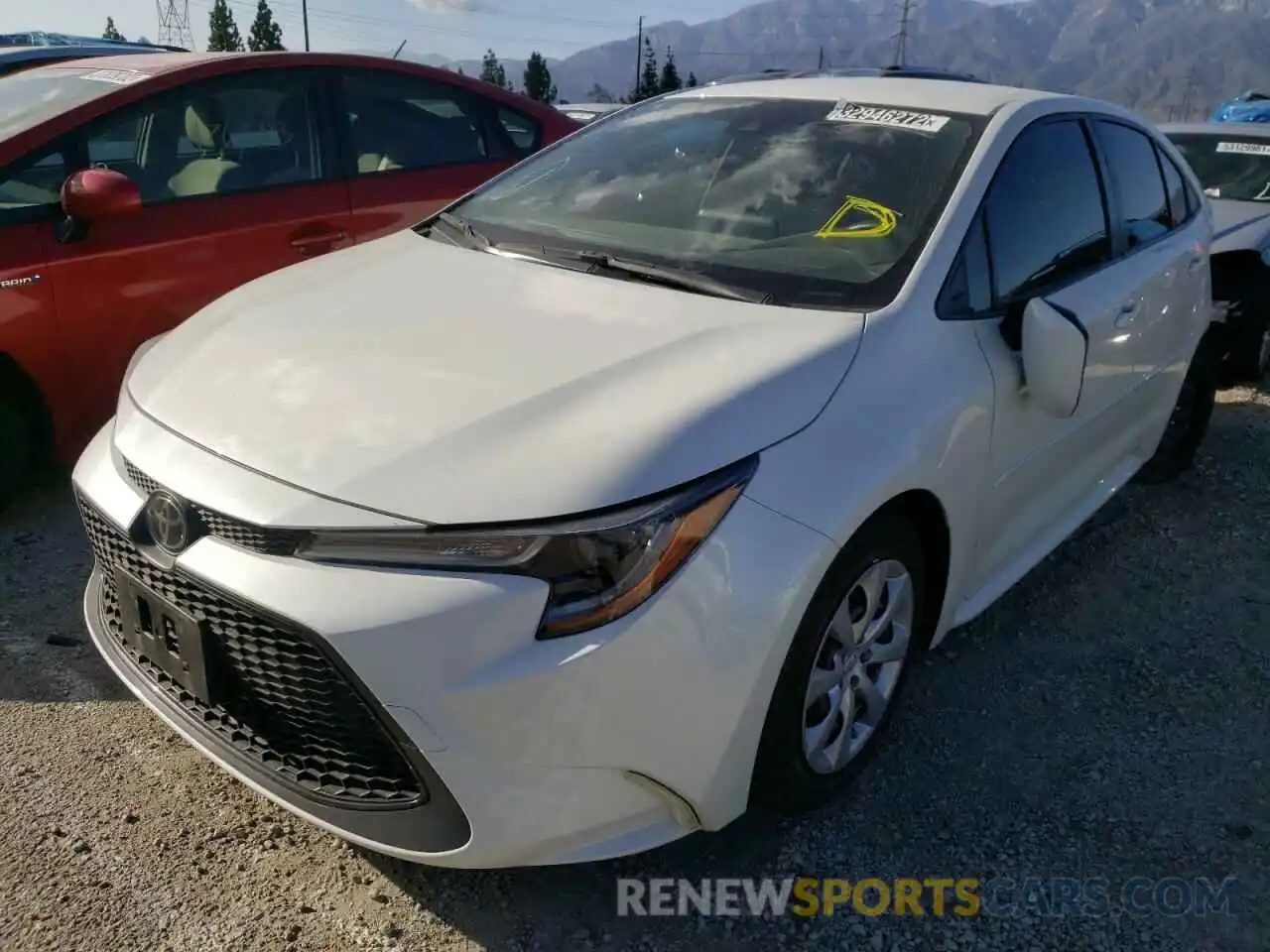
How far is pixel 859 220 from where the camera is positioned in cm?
267

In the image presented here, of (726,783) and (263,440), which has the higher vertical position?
(263,440)

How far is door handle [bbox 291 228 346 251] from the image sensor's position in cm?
416

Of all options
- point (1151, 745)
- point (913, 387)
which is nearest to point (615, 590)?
point (913, 387)

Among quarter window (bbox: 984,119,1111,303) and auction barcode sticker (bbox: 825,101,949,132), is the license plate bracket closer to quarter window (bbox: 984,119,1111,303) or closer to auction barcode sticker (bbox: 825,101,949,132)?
quarter window (bbox: 984,119,1111,303)

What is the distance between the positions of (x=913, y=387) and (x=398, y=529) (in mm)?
1145

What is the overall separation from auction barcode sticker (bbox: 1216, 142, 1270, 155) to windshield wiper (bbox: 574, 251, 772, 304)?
5.56 m

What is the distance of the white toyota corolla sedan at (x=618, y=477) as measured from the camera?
1765mm

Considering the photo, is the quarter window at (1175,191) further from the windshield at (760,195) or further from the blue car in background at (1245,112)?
the blue car in background at (1245,112)

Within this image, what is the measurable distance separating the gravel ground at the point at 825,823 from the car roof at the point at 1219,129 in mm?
4577

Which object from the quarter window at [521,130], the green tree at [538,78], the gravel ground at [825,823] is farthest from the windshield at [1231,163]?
the green tree at [538,78]

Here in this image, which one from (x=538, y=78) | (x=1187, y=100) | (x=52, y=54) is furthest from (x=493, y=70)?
(x=52, y=54)

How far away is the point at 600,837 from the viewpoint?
1.92 m

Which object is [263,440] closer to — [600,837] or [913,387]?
[600,837]

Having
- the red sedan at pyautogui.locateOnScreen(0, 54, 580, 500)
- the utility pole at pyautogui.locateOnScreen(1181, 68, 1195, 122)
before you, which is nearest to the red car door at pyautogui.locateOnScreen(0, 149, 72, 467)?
the red sedan at pyautogui.locateOnScreen(0, 54, 580, 500)
